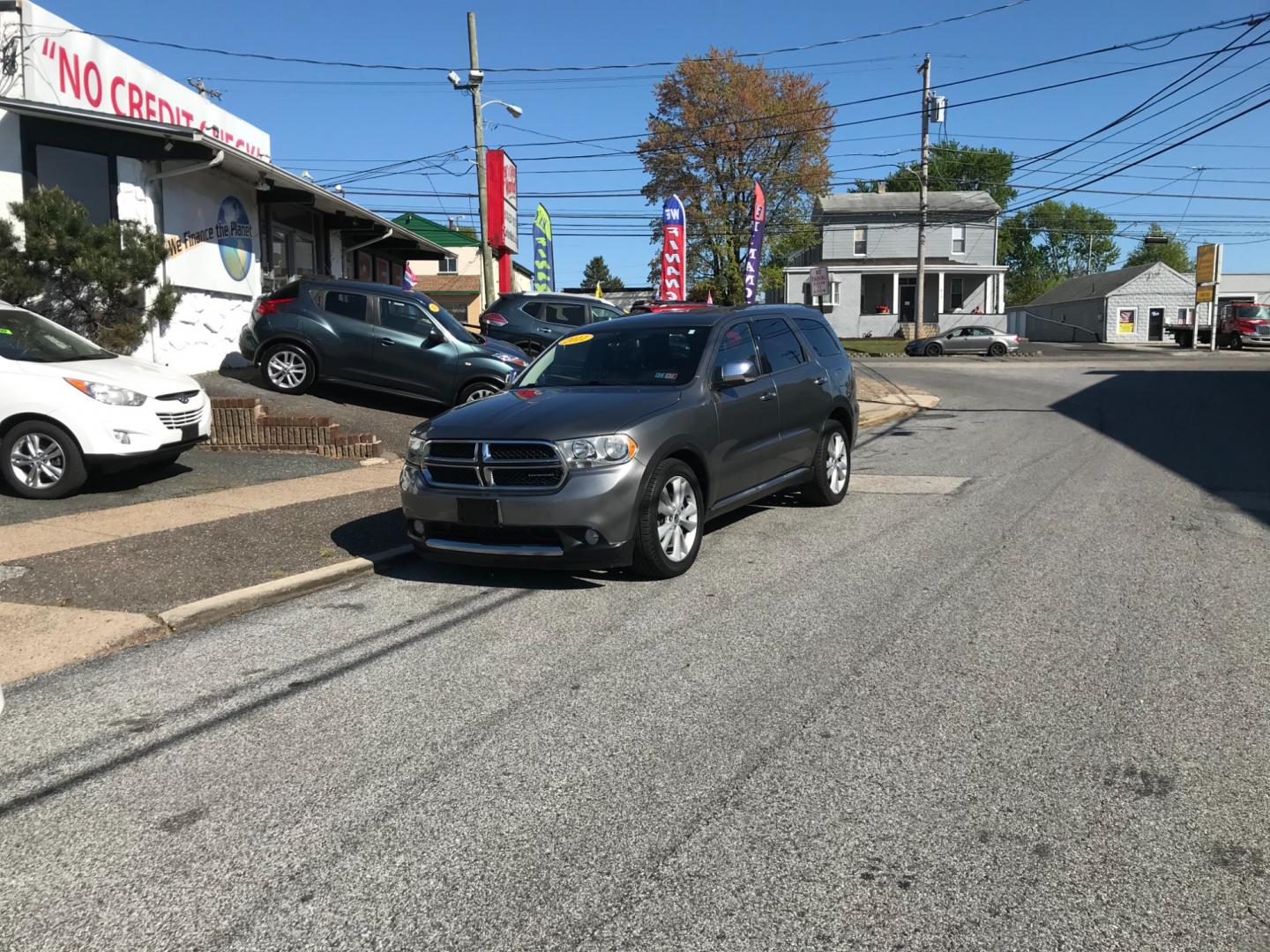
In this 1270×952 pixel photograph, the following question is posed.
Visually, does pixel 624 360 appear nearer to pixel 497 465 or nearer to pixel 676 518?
pixel 676 518

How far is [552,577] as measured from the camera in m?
6.90

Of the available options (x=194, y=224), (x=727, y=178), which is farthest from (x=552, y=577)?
(x=727, y=178)

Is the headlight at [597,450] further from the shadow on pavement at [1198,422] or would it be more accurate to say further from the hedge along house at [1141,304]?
the hedge along house at [1141,304]

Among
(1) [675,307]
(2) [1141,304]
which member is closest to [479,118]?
(1) [675,307]

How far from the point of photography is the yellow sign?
45.0 metres

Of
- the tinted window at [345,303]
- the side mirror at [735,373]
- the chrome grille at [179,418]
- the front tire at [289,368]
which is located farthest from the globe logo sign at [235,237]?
the side mirror at [735,373]

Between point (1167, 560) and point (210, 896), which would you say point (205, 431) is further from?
point (1167, 560)

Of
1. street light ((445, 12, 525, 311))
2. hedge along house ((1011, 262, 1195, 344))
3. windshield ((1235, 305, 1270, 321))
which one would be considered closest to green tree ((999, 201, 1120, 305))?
hedge along house ((1011, 262, 1195, 344))

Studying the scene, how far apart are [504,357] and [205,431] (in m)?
4.96

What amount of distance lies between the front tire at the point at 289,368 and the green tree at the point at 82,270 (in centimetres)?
147

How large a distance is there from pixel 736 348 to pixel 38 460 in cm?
604

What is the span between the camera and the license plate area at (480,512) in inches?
246

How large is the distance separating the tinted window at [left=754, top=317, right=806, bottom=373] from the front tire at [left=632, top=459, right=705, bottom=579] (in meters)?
1.72

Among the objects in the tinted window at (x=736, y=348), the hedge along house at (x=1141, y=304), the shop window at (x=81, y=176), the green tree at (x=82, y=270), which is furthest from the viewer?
the hedge along house at (x=1141, y=304)
